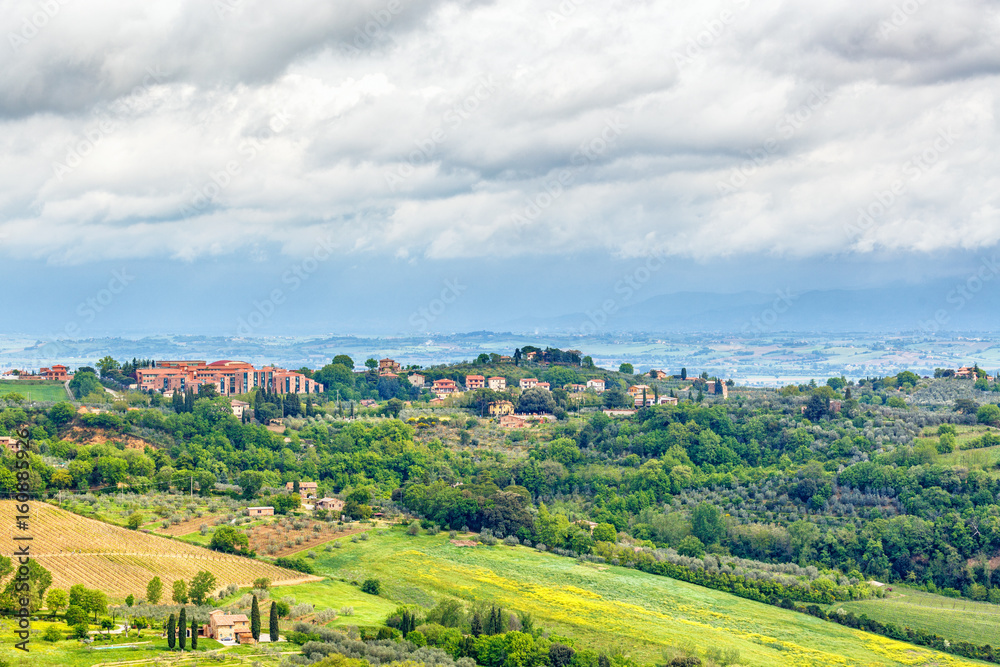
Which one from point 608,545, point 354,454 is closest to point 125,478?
point 354,454

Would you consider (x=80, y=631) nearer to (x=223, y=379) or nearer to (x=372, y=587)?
(x=372, y=587)

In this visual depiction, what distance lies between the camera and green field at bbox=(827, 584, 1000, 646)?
39219mm

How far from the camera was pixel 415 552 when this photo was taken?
47.0m

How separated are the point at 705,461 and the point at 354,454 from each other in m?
22.6

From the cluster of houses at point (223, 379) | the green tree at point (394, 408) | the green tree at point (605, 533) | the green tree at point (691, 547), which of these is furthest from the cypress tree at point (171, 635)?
the cluster of houses at point (223, 379)

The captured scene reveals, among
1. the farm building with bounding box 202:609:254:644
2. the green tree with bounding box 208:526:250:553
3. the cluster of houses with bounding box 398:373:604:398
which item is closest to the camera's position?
the farm building with bounding box 202:609:254:644

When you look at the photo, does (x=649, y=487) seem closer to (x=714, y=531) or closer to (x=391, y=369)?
(x=714, y=531)

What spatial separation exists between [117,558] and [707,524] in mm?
28382

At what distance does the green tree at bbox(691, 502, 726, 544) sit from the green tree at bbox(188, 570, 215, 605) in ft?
84.1

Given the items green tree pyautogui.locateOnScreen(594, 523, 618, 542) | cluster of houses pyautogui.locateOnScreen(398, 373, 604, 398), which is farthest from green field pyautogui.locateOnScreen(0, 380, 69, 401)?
green tree pyautogui.locateOnScreen(594, 523, 618, 542)

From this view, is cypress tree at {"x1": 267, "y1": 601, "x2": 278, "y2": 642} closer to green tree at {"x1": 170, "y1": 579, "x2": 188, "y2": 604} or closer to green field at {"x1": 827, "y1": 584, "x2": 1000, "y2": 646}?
green tree at {"x1": 170, "y1": 579, "x2": 188, "y2": 604}

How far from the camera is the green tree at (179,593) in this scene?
117 feet

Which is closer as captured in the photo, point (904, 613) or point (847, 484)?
point (904, 613)

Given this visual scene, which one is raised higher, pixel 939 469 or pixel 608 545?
pixel 939 469
